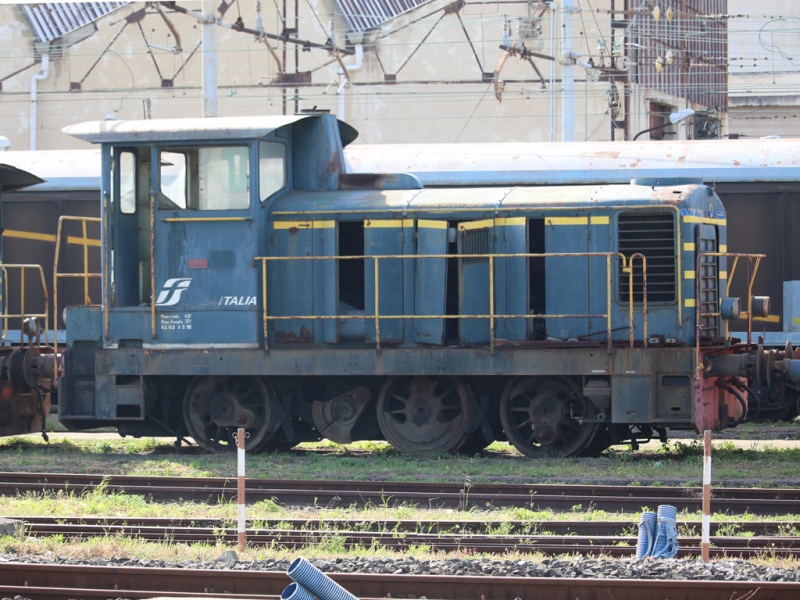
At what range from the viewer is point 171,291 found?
12.3 m

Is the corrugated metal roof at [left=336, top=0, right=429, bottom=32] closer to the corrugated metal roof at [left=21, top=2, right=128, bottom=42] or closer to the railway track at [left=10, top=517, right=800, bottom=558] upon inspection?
the corrugated metal roof at [left=21, top=2, right=128, bottom=42]

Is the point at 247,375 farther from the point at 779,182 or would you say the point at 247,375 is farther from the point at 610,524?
the point at 779,182

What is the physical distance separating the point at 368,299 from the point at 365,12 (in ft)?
87.3

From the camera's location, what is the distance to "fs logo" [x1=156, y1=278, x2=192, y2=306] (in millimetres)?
12258

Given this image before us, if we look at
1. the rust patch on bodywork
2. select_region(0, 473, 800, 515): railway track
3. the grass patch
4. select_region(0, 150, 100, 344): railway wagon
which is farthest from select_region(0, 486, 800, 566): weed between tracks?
select_region(0, 150, 100, 344): railway wagon

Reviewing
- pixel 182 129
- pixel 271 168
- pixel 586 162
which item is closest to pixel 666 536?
pixel 271 168

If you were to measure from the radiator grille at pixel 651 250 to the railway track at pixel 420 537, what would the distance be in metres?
3.85

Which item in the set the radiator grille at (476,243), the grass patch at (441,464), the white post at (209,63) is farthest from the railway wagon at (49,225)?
the radiator grille at (476,243)

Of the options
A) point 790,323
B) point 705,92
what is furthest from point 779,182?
point 705,92

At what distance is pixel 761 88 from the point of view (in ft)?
154

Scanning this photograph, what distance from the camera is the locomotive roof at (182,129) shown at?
1180 cm

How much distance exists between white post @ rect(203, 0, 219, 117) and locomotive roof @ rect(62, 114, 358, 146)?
5.82 metres

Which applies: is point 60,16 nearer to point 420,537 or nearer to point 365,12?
point 365,12

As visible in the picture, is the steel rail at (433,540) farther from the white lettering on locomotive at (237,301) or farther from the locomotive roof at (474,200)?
the locomotive roof at (474,200)
